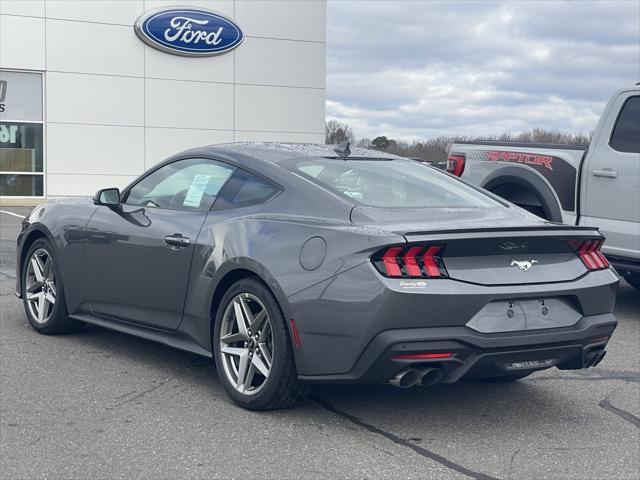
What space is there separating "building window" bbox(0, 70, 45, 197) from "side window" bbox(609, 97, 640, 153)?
1833cm

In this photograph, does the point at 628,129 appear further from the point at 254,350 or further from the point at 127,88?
the point at 127,88

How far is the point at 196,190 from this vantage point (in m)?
5.72

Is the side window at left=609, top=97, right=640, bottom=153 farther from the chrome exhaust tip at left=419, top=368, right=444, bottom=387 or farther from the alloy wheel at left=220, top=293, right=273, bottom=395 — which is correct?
the alloy wheel at left=220, top=293, right=273, bottom=395

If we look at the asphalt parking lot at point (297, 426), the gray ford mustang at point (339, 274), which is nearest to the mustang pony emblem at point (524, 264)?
the gray ford mustang at point (339, 274)

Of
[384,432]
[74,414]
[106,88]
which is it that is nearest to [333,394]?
[384,432]

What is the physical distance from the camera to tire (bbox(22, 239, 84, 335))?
6648 millimetres

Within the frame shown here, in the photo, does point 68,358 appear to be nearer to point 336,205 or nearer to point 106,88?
point 336,205

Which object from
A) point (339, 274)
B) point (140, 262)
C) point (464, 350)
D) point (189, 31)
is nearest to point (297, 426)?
point (339, 274)

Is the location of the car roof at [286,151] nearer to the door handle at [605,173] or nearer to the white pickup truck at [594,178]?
the white pickup truck at [594,178]

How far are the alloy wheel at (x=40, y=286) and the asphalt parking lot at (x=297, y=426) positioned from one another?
1.63 ft

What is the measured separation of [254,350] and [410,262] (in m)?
1.08

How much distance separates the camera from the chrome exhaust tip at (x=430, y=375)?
444cm

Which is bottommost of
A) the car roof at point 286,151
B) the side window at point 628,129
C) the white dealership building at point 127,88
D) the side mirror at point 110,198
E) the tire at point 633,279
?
the tire at point 633,279

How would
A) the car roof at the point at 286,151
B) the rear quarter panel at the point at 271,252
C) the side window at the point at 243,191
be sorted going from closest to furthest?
the rear quarter panel at the point at 271,252
the side window at the point at 243,191
the car roof at the point at 286,151
